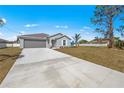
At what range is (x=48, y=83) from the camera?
154 inches

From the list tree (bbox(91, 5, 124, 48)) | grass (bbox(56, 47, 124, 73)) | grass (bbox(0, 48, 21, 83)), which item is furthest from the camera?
tree (bbox(91, 5, 124, 48))

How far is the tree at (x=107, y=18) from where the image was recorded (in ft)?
69.0

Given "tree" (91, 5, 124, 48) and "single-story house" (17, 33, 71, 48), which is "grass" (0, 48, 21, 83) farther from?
"tree" (91, 5, 124, 48)

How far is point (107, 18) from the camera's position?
22.1m

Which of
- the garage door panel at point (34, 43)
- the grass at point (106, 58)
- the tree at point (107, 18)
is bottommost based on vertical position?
the grass at point (106, 58)

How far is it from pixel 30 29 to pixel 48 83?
30226 millimetres

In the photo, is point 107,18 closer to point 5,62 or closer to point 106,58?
point 106,58

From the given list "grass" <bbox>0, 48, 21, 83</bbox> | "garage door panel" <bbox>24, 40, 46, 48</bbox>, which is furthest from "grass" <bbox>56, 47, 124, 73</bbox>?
"garage door panel" <bbox>24, 40, 46, 48</bbox>

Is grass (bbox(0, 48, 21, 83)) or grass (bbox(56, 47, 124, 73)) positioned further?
grass (bbox(56, 47, 124, 73))

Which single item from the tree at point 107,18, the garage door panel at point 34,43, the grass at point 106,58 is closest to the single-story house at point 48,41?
the garage door panel at point 34,43

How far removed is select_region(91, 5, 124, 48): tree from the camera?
2103 centimetres

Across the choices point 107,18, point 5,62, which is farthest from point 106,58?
point 107,18

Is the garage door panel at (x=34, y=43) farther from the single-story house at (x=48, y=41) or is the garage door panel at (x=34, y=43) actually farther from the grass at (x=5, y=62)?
the grass at (x=5, y=62)
